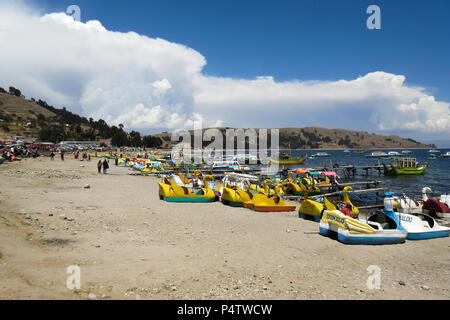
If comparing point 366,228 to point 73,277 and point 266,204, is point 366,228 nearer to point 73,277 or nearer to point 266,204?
point 266,204

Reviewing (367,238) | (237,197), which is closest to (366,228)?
(367,238)

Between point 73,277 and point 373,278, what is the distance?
25.0 feet

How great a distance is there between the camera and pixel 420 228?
13.5 metres

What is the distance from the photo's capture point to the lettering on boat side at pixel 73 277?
18.8 ft

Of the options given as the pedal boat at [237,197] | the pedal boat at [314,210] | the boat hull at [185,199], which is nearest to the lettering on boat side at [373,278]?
the pedal boat at [314,210]

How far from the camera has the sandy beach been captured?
20.0 feet
